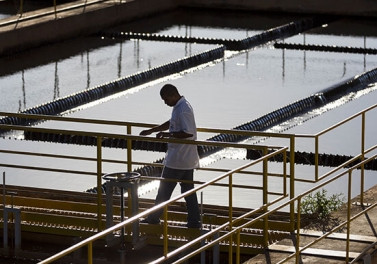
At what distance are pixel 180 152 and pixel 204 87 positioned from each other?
10111mm

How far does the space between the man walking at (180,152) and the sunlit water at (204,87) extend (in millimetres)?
3561

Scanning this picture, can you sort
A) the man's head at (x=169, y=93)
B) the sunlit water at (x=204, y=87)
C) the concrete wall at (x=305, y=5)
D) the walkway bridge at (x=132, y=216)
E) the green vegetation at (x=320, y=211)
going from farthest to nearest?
the concrete wall at (x=305, y=5) < the sunlit water at (x=204, y=87) < the green vegetation at (x=320, y=211) < the man's head at (x=169, y=93) < the walkway bridge at (x=132, y=216)

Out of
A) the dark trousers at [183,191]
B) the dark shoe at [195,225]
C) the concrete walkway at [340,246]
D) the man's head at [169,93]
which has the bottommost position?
the concrete walkway at [340,246]

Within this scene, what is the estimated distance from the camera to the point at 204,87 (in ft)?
65.4

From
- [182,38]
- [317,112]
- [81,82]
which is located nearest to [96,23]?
[182,38]

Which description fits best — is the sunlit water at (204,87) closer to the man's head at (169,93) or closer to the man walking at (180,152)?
the man walking at (180,152)

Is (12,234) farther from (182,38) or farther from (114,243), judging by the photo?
(182,38)

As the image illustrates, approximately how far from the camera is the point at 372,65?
845 inches

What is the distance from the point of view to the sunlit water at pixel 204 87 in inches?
612

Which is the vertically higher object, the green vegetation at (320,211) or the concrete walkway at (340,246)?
the green vegetation at (320,211)

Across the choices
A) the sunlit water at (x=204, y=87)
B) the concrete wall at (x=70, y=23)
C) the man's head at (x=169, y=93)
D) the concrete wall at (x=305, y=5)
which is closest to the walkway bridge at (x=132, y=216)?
the man's head at (x=169, y=93)

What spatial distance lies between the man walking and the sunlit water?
356cm

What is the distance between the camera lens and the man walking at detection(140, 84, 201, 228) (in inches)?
385

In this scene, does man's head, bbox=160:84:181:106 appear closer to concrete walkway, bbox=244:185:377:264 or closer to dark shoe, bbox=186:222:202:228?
dark shoe, bbox=186:222:202:228
